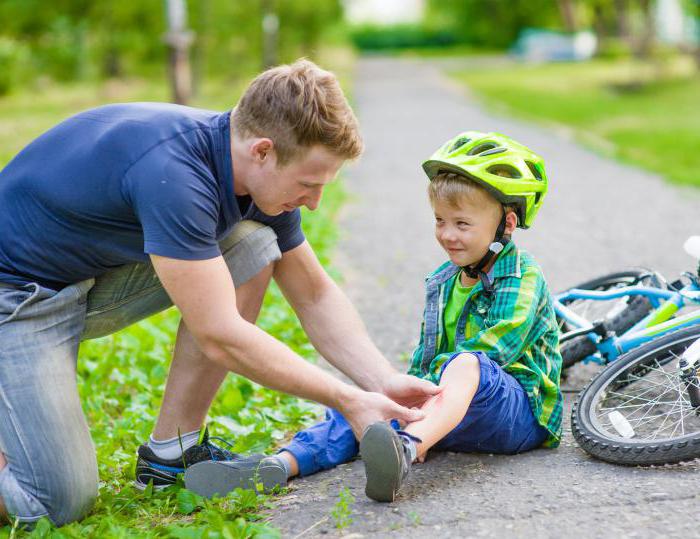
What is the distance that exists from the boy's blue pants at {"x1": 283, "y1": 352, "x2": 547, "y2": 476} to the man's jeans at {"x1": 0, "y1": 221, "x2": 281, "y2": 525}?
0.75 metres

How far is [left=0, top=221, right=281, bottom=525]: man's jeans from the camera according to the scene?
127 inches

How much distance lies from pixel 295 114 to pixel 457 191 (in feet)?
2.59

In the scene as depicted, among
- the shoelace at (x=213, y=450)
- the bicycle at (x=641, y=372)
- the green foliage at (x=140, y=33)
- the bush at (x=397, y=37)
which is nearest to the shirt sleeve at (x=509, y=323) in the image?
the bicycle at (x=641, y=372)

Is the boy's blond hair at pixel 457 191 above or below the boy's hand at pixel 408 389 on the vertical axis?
above

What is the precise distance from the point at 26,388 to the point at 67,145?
803 millimetres

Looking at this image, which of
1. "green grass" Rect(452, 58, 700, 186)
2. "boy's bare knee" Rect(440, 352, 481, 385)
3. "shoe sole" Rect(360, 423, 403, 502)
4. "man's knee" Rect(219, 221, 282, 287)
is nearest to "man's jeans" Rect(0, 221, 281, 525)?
"man's knee" Rect(219, 221, 282, 287)

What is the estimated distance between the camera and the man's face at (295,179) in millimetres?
3098

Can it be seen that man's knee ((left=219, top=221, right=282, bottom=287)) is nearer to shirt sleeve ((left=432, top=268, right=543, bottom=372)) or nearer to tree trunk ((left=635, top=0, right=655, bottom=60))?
shirt sleeve ((left=432, top=268, right=543, bottom=372))

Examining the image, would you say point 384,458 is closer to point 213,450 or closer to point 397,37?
point 213,450

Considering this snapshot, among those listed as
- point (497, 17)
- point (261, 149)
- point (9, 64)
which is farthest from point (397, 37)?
point (261, 149)

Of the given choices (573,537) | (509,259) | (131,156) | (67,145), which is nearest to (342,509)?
(573,537)

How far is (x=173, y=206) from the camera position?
2.94 meters

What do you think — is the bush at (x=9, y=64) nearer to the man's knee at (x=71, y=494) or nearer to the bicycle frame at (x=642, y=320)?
the bicycle frame at (x=642, y=320)

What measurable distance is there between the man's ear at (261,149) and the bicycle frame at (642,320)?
1706 mm
